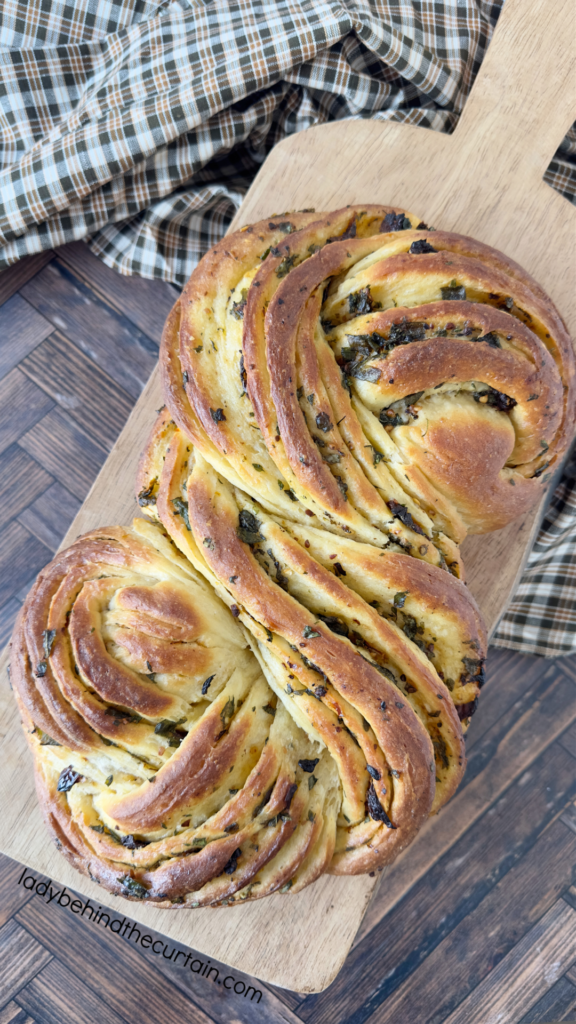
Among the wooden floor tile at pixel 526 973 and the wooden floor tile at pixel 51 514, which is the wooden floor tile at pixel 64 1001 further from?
the wooden floor tile at pixel 51 514

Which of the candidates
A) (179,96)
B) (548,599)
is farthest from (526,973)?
(179,96)

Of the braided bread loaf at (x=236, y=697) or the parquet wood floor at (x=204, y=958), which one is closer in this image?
the braided bread loaf at (x=236, y=697)

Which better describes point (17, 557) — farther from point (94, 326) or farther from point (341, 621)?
point (341, 621)

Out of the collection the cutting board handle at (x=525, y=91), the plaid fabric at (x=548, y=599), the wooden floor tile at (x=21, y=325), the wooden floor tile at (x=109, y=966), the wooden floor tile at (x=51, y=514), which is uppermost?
the cutting board handle at (x=525, y=91)

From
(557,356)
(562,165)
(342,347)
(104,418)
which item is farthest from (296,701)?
(562,165)

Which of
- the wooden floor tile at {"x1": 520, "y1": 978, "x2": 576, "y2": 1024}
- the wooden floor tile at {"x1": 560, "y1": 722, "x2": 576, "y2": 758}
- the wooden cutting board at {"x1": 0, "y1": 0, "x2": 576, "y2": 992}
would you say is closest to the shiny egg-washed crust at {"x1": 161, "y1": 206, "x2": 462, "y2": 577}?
the wooden cutting board at {"x1": 0, "y1": 0, "x2": 576, "y2": 992}

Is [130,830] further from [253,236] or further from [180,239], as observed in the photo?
[180,239]

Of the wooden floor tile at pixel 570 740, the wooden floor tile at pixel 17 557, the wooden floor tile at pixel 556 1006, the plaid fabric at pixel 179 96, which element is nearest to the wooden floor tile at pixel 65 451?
the wooden floor tile at pixel 17 557
